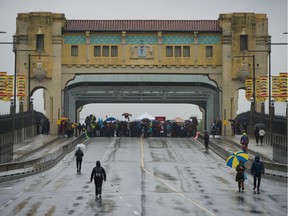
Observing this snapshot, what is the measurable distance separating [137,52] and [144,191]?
41.4 metres

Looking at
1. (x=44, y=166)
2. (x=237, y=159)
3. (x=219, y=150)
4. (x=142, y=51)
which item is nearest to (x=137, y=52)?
(x=142, y=51)

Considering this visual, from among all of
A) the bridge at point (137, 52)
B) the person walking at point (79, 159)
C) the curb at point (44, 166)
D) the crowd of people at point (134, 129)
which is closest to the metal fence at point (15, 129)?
the curb at point (44, 166)

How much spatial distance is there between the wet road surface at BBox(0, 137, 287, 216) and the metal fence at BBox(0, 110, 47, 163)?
3479 mm

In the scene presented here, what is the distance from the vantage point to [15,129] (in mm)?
55781

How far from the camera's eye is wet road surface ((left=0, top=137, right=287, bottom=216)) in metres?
26.0

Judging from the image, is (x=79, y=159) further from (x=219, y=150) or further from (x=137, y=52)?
(x=137, y=52)

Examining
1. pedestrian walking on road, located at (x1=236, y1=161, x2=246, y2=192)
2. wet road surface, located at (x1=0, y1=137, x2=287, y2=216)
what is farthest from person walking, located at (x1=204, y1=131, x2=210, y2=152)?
pedestrian walking on road, located at (x1=236, y1=161, x2=246, y2=192)

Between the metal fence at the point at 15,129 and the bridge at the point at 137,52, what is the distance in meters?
4.72

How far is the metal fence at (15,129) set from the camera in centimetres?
4506

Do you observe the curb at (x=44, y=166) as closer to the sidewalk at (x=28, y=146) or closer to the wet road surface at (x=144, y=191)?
the wet road surface at (x=144, y=191)

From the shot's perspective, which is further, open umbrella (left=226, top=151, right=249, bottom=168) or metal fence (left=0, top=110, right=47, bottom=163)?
metal fence (left=0, top=110, right=47, bottom=163)

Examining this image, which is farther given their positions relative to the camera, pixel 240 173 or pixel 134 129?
pixel 134 129

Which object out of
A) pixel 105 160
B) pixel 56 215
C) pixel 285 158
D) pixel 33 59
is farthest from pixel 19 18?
pixel 56 215

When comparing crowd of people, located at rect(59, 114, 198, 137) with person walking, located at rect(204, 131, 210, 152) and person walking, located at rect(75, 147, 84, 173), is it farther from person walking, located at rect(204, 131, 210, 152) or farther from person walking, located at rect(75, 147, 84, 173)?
person walking, located at rect(75, 147, 84, 173)
